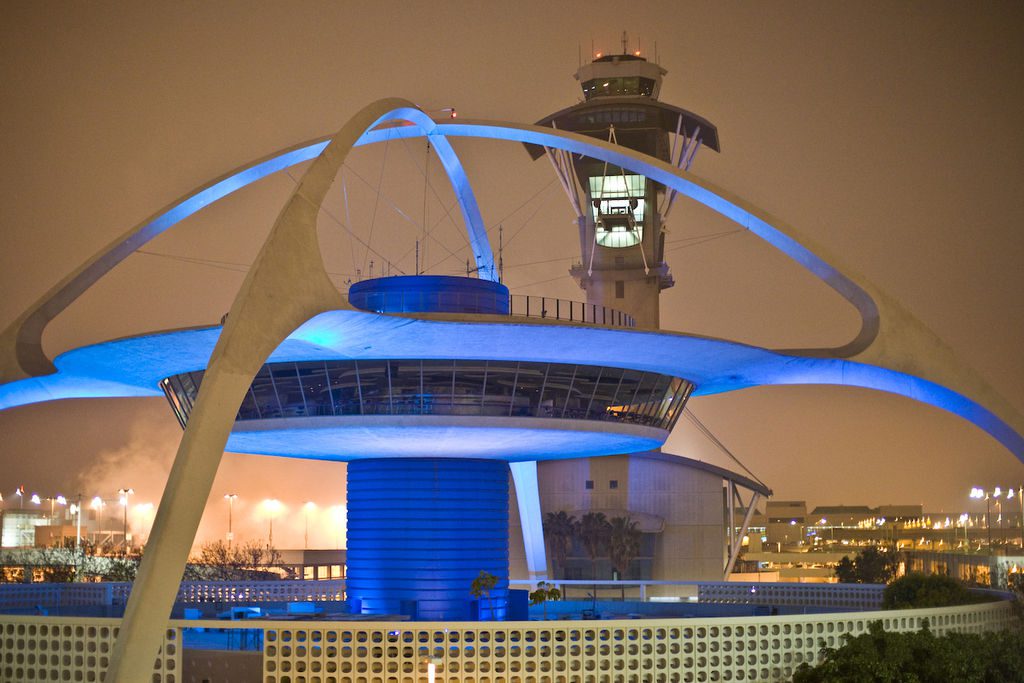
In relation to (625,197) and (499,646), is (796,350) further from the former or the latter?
(625,197)

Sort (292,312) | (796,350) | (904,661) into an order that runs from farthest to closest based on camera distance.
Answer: (796,350), (292,312), (904,661)

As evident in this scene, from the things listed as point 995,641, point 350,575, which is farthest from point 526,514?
point 995,641

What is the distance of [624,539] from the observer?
85062mm

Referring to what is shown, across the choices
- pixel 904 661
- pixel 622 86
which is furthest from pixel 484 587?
pixel 622 86

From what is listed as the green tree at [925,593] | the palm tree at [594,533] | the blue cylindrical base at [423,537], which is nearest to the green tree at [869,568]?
the palm tree at [594,533]

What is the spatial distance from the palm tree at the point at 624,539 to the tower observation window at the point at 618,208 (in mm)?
24211

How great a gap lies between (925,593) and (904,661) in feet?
30.9

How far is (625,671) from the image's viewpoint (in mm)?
29328

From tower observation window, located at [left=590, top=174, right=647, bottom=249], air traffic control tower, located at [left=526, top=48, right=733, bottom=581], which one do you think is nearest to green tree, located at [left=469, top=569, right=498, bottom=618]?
air traffic control tower, located at [left=526, top=48, right=733, bottom=581]

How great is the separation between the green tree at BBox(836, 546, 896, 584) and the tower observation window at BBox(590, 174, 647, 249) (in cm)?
2889

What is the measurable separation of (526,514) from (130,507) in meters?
87.2

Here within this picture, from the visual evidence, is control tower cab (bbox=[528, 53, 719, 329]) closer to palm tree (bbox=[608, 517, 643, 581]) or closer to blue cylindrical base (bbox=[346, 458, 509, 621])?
palm tree (bbox=[608, 517, 643, 581])

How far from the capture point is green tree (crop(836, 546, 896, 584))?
277 ft

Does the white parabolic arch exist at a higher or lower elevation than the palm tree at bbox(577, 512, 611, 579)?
higher
